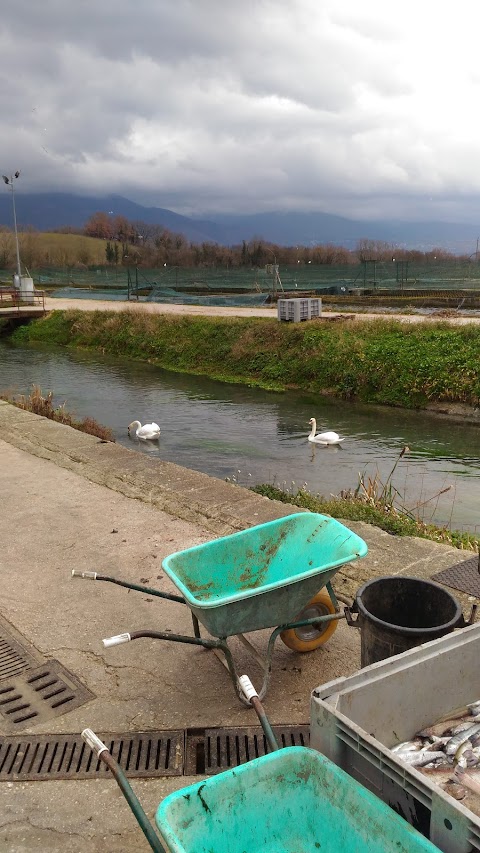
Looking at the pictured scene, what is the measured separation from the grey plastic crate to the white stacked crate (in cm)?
1859

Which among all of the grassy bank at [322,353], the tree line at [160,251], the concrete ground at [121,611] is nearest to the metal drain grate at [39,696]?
the concrete ground at [121,611]

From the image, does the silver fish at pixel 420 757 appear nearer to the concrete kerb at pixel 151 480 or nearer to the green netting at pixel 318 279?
A: the concrete kerb at pixel 151 480

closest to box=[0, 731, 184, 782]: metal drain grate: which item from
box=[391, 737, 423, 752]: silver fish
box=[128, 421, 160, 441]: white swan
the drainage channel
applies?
the drainage channel

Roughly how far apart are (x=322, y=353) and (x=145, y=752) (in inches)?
630

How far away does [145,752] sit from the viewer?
10.9 ft

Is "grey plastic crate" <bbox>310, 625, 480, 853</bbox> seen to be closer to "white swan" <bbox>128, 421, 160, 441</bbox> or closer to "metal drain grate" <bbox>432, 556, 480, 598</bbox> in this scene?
"metal drain grate" <bbox>432, 556, 480, 598</bbox>

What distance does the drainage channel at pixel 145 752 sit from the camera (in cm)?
321

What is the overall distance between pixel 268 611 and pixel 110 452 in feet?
18.1

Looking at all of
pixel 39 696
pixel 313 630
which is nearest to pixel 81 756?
pixel 39 696

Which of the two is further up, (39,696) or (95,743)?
(95,743)

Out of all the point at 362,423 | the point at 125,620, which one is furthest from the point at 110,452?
the point at 362,423

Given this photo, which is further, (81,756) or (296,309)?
(296,309)

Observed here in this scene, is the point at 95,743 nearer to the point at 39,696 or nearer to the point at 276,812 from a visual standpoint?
the point at 276,812

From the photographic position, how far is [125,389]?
1950 centimetres
